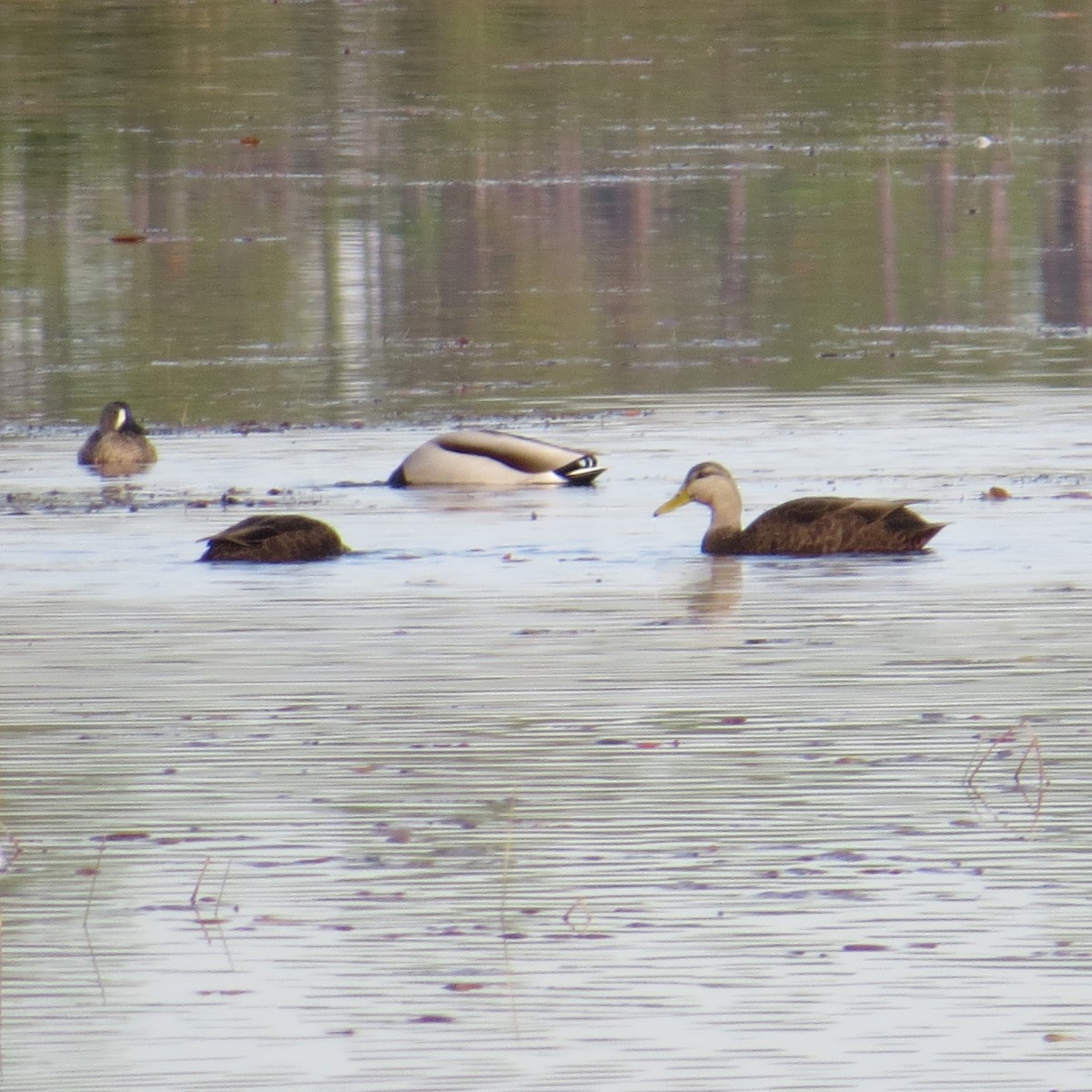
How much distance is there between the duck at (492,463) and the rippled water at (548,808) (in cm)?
86

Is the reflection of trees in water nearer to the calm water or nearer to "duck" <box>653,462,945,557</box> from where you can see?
the calm water

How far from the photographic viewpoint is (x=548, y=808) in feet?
28.4

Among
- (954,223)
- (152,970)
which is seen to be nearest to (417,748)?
(152,970)

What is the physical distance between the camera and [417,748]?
9.57 metres

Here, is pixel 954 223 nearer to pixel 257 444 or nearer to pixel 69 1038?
pixel 257 444

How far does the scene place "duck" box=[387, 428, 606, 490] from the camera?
15.8 metres

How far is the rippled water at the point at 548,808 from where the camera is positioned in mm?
6766

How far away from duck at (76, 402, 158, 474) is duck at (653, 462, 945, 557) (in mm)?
3654

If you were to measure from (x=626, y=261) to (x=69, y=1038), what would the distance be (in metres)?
18.7

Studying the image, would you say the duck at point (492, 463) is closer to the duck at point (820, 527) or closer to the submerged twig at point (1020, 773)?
the duck at point (820, 527)

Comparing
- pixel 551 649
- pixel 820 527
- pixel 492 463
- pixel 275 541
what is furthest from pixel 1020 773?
pixel 492 463

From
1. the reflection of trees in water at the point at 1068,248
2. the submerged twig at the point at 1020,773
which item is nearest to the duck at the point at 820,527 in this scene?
the submerged twig at the point at 1020,773

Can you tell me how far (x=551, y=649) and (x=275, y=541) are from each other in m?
2.51

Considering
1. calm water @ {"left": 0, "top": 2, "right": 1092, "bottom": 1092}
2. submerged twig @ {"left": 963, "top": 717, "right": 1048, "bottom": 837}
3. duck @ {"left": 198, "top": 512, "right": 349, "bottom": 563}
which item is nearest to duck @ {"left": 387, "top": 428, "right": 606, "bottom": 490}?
calm water @ {"left": 0, "top": 2, "right": 1092, "bottom": 1092}
